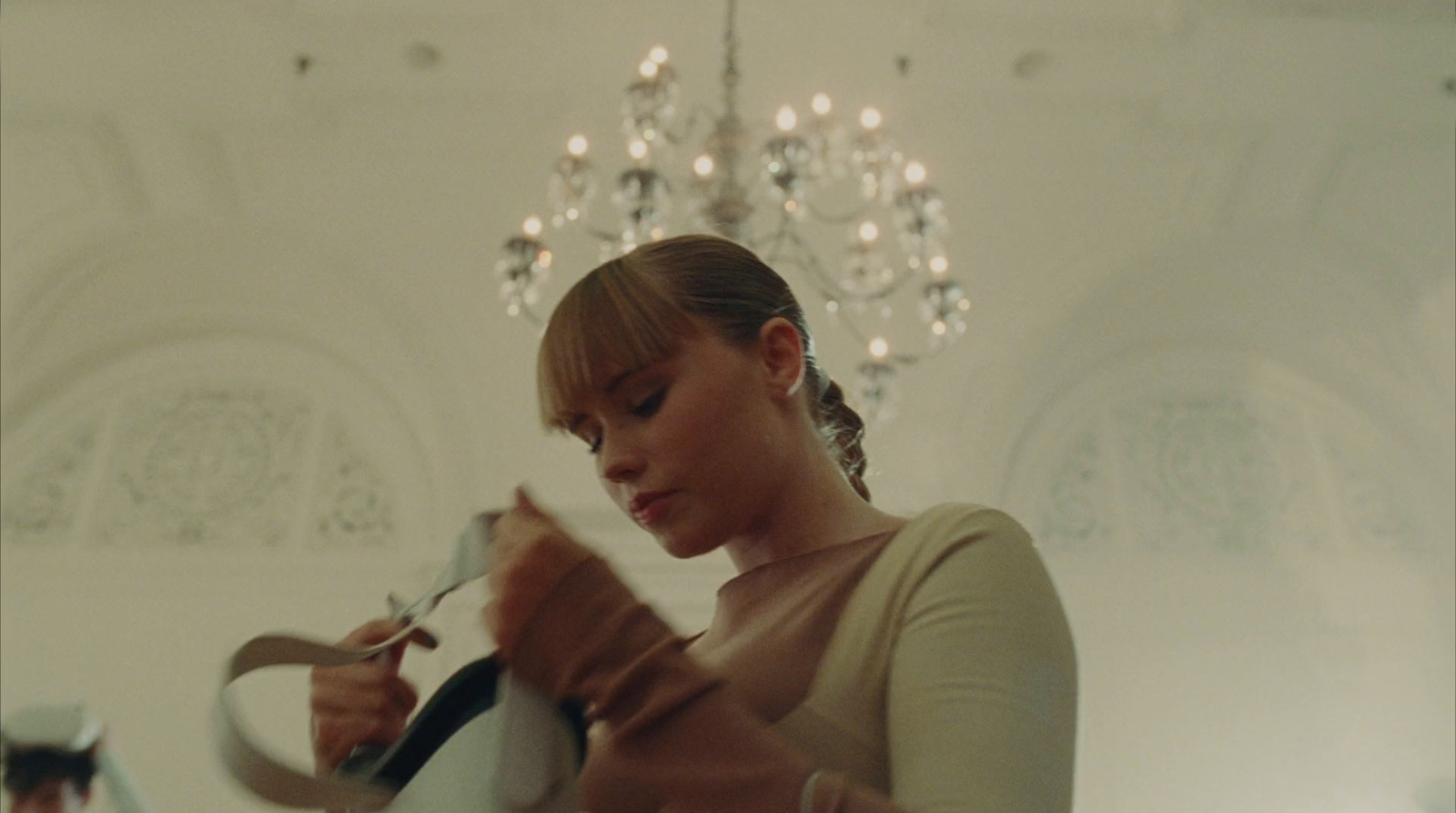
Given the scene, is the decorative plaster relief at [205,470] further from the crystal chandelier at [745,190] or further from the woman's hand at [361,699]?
the woman's hand at [361,699]

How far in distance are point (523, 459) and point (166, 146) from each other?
2.25 metres

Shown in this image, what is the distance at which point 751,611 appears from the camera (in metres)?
1.06

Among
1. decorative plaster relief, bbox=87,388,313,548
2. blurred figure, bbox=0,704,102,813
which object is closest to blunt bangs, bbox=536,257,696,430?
blurred figure, bbox=0,704,102,813

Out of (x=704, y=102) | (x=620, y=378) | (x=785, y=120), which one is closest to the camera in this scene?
(x=620, y=378)

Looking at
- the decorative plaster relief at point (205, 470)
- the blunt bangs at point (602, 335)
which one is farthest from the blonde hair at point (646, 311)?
the decorative plaster relief at point (205, 470)

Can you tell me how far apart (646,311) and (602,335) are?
0.14 ft

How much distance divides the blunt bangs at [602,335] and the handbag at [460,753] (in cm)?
13

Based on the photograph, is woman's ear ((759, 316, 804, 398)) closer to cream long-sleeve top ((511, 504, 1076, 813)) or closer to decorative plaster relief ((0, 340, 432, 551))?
cream long-sleeve top ((511, 504, 1076, 813))

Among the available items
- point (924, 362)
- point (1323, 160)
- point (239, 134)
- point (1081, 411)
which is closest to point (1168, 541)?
point (1081, 411)

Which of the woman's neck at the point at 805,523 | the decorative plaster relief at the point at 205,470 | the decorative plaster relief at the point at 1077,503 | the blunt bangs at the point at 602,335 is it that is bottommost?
the decorative plaster relief at the point at 1077,503

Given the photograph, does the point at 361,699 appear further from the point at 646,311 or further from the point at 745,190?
the point at 745,190

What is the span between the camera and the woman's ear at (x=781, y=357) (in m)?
1.07

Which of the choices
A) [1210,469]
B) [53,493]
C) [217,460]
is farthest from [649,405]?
[53,493]

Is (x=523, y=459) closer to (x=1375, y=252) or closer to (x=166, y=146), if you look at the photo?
(x=166, y=146)
